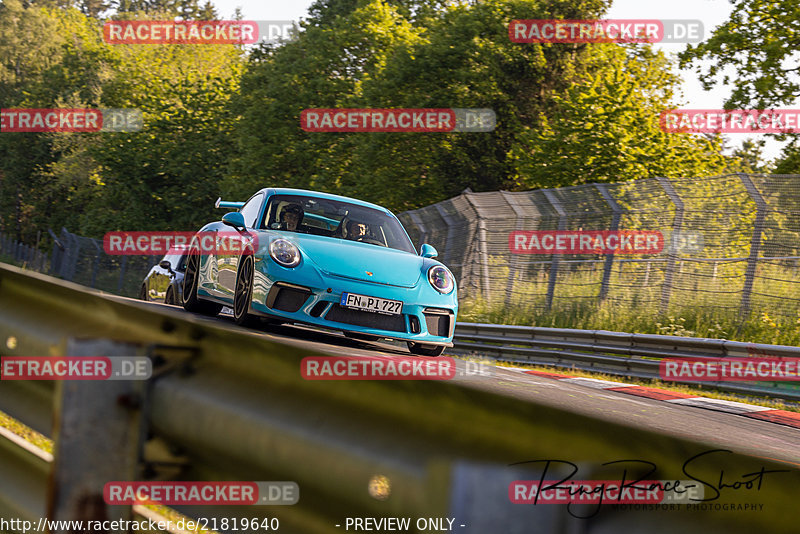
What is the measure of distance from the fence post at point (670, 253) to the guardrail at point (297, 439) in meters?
12.4

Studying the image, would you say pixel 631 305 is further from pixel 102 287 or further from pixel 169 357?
pixel 102 287

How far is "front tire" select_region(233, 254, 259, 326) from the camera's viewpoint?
275 inches

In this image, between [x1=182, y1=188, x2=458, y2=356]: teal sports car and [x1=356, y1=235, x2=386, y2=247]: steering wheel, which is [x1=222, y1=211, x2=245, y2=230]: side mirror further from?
[x1=356, y1=235, x2=386, y2=247]: steering wheel

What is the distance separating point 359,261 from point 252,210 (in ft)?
5.74

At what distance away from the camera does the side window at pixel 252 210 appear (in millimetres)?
8133

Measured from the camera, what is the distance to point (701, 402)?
9.38 meters

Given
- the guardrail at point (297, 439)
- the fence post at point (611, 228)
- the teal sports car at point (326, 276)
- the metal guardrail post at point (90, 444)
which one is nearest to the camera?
the guardrail at point (297, 439)

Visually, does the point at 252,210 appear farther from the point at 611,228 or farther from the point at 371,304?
the point at 611,228

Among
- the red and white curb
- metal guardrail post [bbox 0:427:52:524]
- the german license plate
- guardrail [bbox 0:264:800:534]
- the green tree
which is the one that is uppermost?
the green tree

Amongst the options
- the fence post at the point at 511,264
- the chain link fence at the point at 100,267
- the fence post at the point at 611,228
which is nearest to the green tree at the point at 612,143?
the fence post at the point at 511,264

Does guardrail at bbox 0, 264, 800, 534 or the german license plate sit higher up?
guardrail at bbox 0, 264, 800, 534

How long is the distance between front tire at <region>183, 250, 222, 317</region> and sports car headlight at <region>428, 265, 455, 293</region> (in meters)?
2.27

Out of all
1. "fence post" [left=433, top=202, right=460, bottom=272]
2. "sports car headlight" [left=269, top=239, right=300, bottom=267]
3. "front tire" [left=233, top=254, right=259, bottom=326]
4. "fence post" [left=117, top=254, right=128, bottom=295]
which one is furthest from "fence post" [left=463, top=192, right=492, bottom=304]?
"fence post" [left=117, top=254, right=128, bottom=295]

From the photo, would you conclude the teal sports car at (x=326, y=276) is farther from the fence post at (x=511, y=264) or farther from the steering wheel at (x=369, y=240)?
the fence post at (x=511, y=264)
